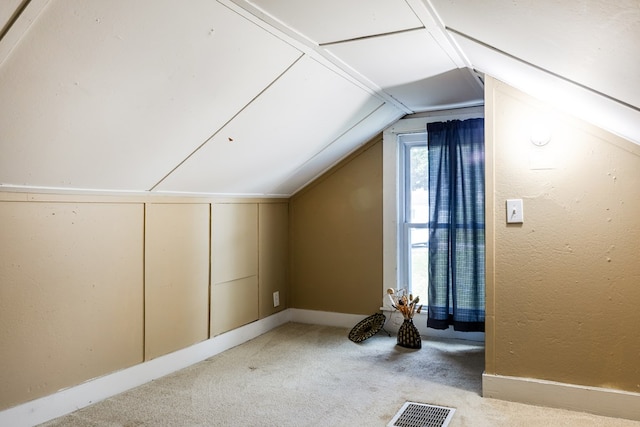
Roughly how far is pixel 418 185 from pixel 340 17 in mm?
2180

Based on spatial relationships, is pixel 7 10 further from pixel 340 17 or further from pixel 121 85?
pixel 340 17

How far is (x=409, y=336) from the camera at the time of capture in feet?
11.3

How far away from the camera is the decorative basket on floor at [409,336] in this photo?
11.3ft

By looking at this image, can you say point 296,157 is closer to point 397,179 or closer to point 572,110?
point 397,179

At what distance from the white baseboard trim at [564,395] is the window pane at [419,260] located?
135 centimetres

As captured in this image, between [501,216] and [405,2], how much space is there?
1283 millimetres

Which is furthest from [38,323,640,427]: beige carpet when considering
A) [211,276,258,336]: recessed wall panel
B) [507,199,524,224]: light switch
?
[507,199,524,224]: light switch

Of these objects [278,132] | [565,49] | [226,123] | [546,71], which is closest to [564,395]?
[546,71]

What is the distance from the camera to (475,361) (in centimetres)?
315

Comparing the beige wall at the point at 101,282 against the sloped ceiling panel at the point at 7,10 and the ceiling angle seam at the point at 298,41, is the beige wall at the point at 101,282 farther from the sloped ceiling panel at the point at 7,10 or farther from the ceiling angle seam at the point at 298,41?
the ceiling angle seam at the point at 298,41

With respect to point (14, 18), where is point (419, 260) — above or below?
below

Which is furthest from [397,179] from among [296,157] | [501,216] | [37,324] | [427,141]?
[37,324]

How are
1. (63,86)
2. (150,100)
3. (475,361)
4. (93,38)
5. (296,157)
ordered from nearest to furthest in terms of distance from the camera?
1. (93,38)
2. (63,86)
3. (150,100)
4. (475,361)
5. (296,157)

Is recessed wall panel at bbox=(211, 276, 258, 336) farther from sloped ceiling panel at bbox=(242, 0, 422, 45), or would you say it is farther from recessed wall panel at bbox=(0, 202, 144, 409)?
sloped ceiling panel at bbox=(242, 0, 422, 45)
